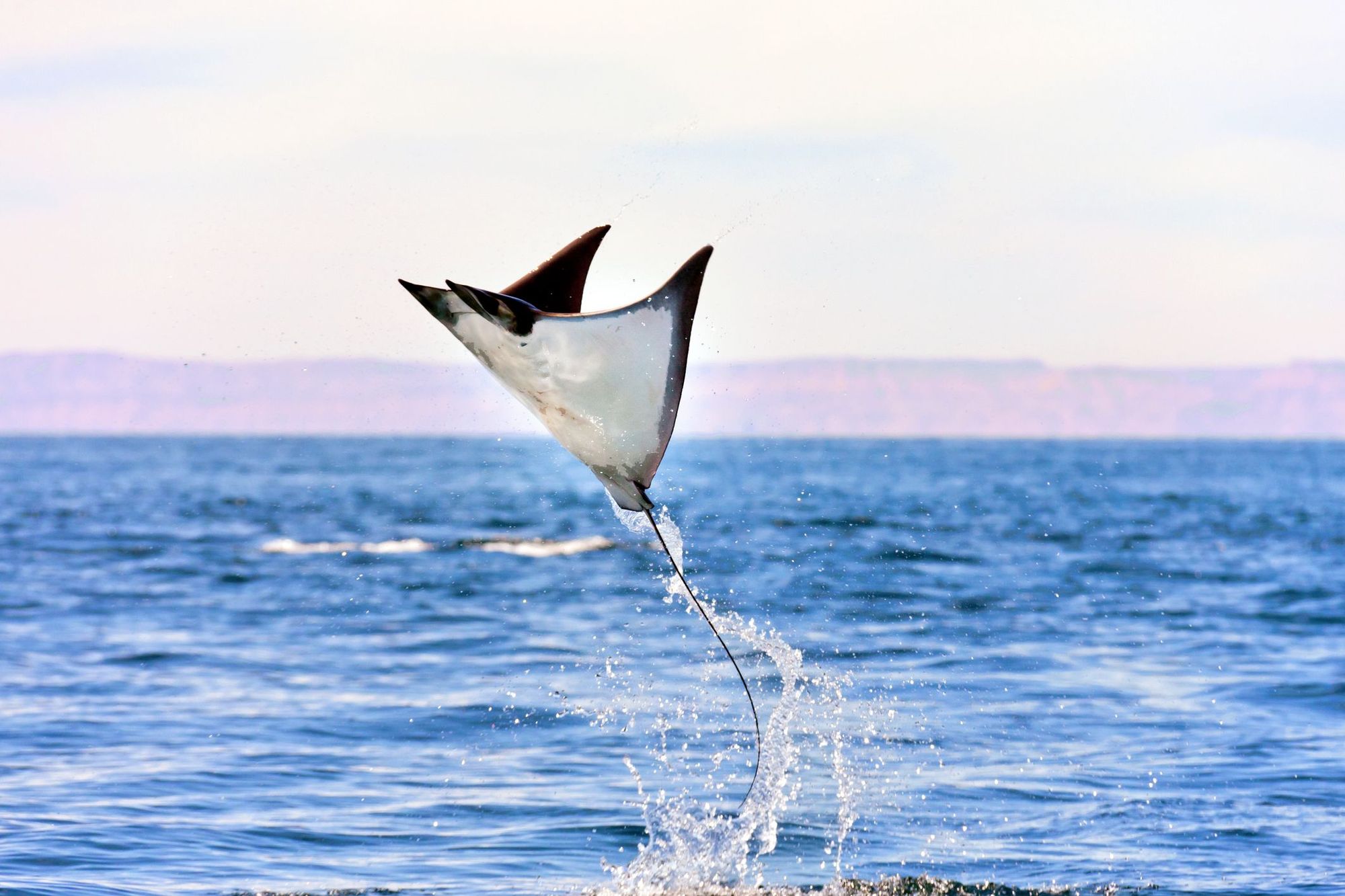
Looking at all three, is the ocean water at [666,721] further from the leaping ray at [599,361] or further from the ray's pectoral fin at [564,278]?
the ray's pectoral fin at [564,278]

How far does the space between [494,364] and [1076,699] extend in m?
7.59

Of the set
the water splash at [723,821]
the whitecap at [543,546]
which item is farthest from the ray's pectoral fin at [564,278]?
the whitecap at [543,546]

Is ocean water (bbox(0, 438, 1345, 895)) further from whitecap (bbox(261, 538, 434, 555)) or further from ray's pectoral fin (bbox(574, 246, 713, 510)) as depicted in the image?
whitecap (bbox(261, 538, 434, 555))

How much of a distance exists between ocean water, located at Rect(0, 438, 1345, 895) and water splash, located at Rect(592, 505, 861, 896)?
3 centimetres

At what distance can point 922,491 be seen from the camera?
182ft

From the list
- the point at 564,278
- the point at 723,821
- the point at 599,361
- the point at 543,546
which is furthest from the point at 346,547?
the point at 599,361

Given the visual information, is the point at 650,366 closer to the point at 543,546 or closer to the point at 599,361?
the point at 599,361

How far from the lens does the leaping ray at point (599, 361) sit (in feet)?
17.5

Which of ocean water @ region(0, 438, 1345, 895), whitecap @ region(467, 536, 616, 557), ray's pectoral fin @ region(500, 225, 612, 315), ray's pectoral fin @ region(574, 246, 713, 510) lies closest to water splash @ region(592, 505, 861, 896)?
ocean water @ region(0, 438, 1345, 895)

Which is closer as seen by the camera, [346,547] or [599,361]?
[599,361]

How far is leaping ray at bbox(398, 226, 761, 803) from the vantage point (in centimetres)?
533

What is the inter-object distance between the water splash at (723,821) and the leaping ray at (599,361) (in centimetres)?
46

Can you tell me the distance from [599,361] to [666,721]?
18.3ft

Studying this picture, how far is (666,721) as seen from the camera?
10.4 meters
